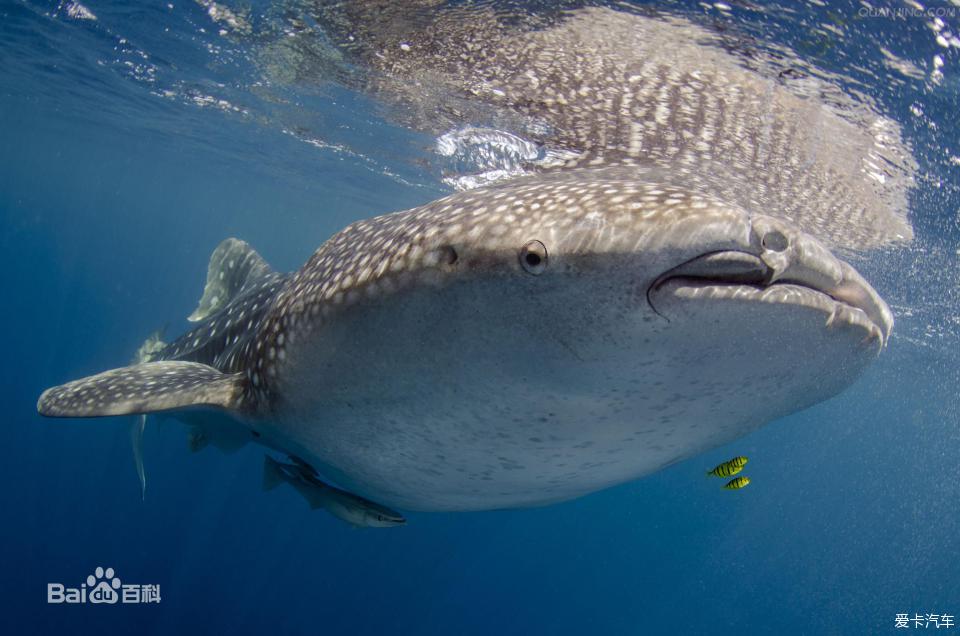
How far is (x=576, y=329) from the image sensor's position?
6.95 feet

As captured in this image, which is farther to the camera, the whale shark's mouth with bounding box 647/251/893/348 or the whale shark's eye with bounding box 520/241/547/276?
the whale shark's eye with bounding box 520/241/547/276

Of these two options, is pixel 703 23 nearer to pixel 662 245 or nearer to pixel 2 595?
pixel 662 245

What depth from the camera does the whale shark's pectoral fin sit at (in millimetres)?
3975

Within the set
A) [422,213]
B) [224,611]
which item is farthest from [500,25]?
[224,611]

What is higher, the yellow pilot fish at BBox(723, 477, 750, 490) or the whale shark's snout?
the whale shark's snout

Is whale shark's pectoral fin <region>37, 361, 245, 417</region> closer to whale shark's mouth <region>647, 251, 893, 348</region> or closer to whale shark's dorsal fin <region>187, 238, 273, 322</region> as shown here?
whale shark's dorsal fin <region>187, 238, 273, 322</region>

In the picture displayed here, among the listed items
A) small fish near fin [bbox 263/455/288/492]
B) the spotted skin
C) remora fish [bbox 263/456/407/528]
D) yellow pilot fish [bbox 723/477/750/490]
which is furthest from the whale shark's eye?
yellow pilot fish [bbox 723/477/750/490]

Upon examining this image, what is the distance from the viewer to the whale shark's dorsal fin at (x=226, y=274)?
295 inches

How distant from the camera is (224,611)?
669 inches

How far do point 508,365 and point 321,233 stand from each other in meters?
61.0

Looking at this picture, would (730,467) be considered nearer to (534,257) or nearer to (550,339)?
(550,339)

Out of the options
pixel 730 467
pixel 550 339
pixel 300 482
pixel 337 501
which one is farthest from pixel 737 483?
pixel 550 339

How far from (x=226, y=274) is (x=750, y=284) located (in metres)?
7.21

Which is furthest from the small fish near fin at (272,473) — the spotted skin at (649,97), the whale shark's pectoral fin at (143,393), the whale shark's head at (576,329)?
the spotted skin at (649,97)
